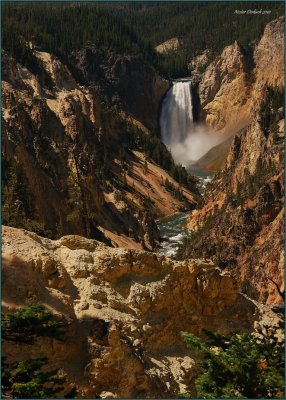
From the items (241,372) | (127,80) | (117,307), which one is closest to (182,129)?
(127,80)

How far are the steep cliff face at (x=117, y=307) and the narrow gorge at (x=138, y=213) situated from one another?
0.05 meters

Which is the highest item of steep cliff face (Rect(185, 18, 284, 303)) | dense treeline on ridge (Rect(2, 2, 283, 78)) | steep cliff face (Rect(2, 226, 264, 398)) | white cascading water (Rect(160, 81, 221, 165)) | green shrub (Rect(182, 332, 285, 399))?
dense treeline on ridge (Rect(2, 2, 283, 78))

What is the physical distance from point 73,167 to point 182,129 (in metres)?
76.7

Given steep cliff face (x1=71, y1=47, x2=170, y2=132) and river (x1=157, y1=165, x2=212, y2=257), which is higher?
steep cliff face (x1=71, y1=47, x2=170, y2=132)

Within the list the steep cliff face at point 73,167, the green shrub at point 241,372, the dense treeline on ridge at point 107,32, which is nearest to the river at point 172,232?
the steep cliff face at point 73,167

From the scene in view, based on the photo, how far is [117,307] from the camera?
20.1 m

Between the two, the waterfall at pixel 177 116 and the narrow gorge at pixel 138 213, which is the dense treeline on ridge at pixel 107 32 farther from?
the waterfall at pixel 177 116

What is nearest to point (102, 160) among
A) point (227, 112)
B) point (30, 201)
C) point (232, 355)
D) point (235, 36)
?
point (30, 201)

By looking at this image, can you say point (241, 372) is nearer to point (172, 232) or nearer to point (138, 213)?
point (138, 213)

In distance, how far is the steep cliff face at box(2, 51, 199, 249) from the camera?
5072cm

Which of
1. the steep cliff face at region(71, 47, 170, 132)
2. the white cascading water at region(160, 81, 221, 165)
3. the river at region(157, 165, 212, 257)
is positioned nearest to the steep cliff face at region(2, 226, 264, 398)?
the river at region(157, 165, 212, 257)

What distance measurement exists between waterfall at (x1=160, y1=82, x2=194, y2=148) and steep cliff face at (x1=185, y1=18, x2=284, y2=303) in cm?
4692

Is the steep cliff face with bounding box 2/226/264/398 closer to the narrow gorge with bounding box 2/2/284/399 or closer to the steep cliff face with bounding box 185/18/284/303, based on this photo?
the narrow gorge with bounding box 2/2/284/399

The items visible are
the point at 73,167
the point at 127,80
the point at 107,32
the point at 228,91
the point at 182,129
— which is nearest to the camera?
the point at 73,167
